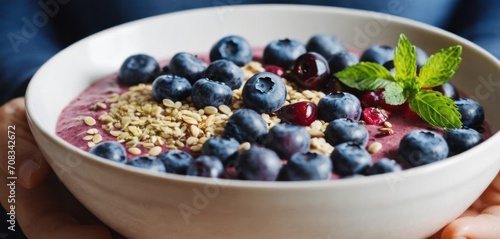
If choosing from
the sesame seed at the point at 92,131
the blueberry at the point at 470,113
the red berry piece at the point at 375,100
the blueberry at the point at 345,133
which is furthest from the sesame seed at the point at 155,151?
the blueberry at the point at 470,113

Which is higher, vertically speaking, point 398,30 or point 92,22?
point 398,30

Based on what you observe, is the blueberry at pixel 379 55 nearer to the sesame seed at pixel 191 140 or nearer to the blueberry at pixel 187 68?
the blueberry at pixel 187 68

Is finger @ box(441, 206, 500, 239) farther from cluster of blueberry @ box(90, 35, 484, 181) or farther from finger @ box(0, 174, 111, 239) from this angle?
finger @ box(0, 174, 111, 239)

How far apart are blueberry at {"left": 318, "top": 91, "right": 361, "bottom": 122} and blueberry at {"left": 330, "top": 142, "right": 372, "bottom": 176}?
0.41 ft

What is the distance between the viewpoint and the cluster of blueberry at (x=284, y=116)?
0.70 m

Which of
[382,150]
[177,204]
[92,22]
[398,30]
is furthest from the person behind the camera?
[92,22]

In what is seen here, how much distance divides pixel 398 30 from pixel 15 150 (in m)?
0.79

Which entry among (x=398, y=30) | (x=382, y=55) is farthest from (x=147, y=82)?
(x=398, y=30)

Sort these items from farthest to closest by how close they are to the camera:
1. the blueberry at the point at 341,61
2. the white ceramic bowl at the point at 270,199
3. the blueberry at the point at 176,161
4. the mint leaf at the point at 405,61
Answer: the blueberry at the point at 341,61 < the mint leaf at the point at 405,61 < the blueberry at the point at 176,161 < the white ceramic bowl at the point at 270,199

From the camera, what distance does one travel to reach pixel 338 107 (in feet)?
2.82

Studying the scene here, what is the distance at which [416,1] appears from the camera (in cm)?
152

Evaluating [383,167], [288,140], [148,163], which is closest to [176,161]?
[148,163]

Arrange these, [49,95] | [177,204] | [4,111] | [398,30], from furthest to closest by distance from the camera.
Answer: [398,30] < [4,111] < [49,95] < [177,204]

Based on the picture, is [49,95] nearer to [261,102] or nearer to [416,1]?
[261,102]
